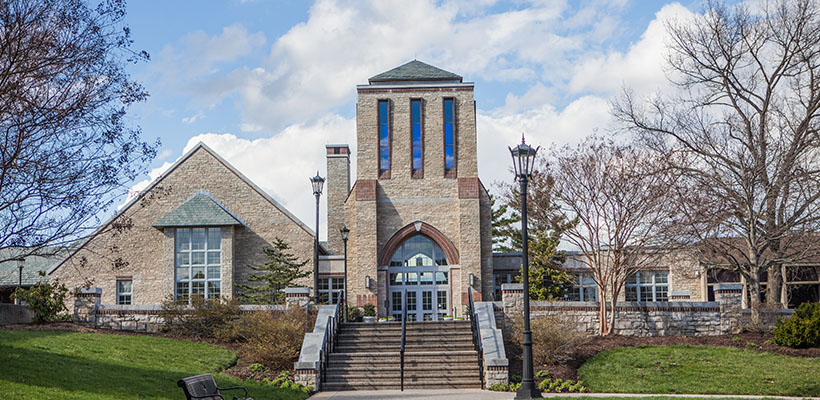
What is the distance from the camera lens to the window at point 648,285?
102ft

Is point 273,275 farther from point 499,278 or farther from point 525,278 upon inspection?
point 525,278

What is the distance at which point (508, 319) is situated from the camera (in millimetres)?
21891

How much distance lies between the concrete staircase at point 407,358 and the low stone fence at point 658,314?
5.08ft

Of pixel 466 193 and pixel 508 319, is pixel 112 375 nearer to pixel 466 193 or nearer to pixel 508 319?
pixel 508 319

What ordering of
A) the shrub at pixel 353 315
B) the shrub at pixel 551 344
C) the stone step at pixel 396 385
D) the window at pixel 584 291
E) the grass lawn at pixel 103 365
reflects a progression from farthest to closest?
the window at pixel 584 291 → the shrub at pixel 353 315 → the shrub at pixel 551 344 → the stone step at pixel 396 385 → the grass lawn at pixel 103 365

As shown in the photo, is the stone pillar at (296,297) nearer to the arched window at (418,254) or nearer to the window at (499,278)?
the arched window at (418,254)

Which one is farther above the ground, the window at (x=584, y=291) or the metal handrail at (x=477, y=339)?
the window at (x=584, y=291)

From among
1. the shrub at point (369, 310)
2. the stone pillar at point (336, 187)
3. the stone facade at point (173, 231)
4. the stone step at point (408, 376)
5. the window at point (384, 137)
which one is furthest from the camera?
the stone pillar at point (336, 187)

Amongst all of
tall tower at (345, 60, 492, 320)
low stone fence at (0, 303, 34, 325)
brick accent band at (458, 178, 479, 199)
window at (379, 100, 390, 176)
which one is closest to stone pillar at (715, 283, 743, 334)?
tall tower at (345, 60, 492, 320)

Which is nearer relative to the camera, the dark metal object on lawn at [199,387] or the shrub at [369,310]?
the dark metal object on lawn at [199,387]

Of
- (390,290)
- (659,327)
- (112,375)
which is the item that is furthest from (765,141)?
(112,375)

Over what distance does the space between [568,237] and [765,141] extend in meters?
6.22

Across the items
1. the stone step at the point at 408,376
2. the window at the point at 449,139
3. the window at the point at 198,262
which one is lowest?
the stone step at the point at 408,376

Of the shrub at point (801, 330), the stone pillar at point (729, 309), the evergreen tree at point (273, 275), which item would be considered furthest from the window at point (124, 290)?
the shrub at point (801, 330)
